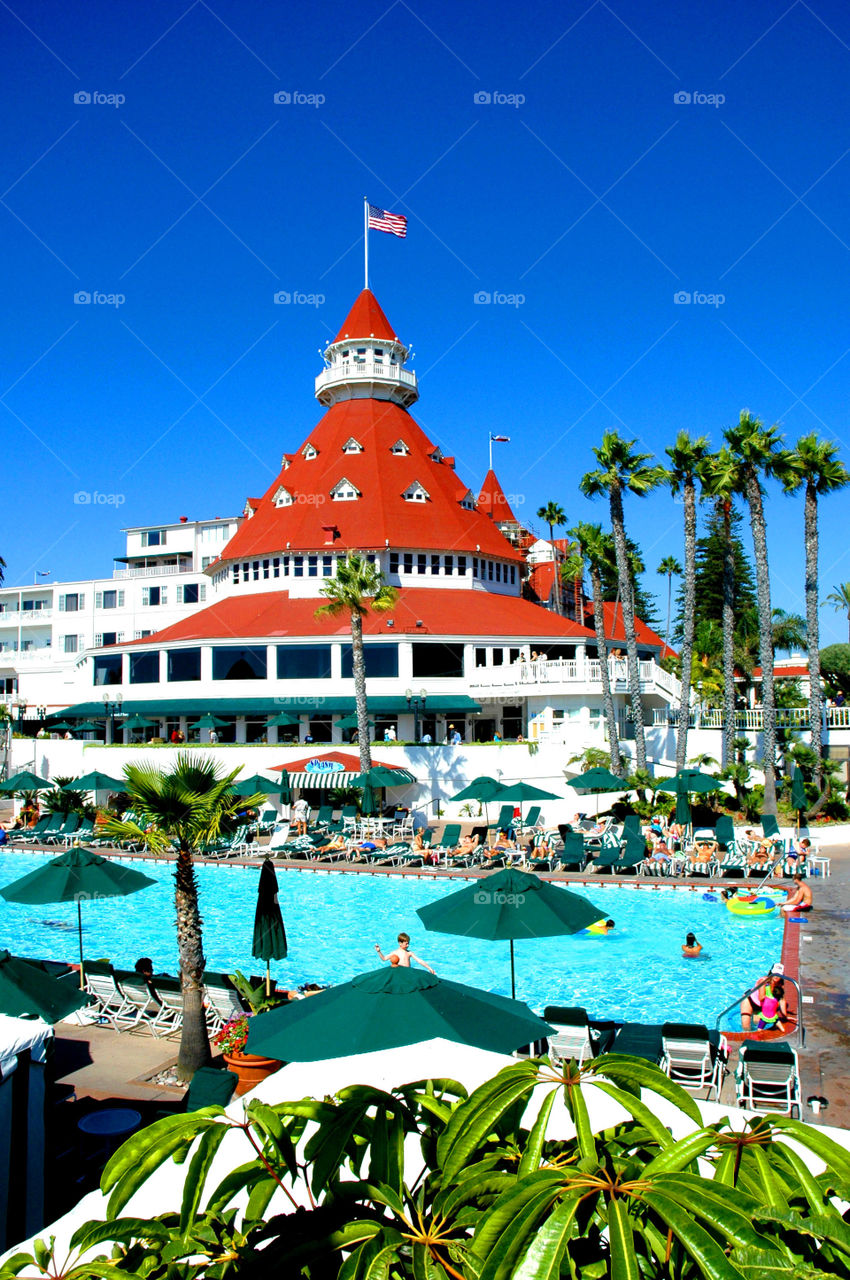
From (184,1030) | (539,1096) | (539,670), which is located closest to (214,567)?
(539,670)

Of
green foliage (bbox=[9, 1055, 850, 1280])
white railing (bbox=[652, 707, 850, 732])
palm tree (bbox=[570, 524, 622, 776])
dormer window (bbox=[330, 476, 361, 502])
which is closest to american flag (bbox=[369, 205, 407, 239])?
dormer window (bbox=[330, 476, 361, 502])

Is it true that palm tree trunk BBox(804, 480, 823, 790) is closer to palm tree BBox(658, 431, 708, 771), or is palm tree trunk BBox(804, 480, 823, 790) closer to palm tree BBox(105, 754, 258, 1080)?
palm tree BBox(658, 431, 708, 771)

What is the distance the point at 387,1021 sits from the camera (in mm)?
6309

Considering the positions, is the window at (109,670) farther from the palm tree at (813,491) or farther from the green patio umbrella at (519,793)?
the palm tree at (813,491)

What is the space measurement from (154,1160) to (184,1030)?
8.99m

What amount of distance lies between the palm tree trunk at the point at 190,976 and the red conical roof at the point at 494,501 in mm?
52826

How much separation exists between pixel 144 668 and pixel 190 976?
36.0 meters

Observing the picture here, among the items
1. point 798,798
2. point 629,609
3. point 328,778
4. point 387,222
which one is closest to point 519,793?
point 328,778

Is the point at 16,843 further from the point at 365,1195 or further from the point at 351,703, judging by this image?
the point at 365,1195

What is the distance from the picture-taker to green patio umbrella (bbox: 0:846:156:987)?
12.9 metres

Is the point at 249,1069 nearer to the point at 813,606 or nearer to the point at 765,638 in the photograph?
the point at 765,638

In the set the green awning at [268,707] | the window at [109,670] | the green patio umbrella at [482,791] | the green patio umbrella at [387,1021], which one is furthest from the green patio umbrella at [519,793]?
the window at [109,670]

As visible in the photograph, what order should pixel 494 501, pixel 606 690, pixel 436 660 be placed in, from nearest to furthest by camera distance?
1. pixel 606 690
2. pixel 436 660
3. pixel 494 501

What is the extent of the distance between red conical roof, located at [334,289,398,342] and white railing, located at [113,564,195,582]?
1843 cm
